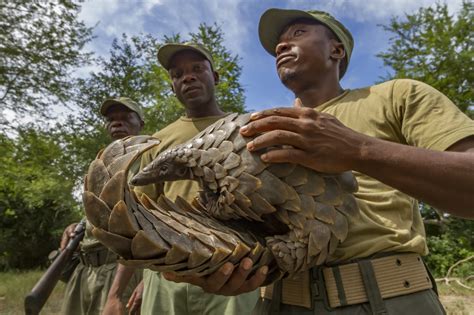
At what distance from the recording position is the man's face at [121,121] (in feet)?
13.5

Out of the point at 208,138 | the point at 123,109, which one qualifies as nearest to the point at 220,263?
the point at 208,138

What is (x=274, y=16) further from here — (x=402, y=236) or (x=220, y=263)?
(x=220, y=263)

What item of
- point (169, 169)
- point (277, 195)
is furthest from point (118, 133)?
point (277, 195)

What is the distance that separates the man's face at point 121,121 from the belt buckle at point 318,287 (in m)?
3.10

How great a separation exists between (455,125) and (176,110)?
38.1 feet

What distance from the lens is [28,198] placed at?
52.1 feet

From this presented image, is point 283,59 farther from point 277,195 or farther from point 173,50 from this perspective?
point 173,50

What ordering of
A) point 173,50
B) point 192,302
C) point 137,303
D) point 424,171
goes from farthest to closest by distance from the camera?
1. point 137,303
2. point 173,50
3. point 192,302
4. point 424,171

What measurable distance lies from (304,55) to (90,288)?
338 cm

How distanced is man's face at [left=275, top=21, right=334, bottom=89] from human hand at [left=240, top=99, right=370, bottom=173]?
1.68 ft

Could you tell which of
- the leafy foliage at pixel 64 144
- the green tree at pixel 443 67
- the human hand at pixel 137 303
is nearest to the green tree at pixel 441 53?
the green tree at pixel 443 67

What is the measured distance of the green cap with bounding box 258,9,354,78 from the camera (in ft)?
5.57

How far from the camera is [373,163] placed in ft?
3.78

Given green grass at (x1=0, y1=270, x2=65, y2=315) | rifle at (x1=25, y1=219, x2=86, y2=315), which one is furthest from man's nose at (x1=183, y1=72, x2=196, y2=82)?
green grass at (x1=0, y1=270, x2=65, y2=315)
